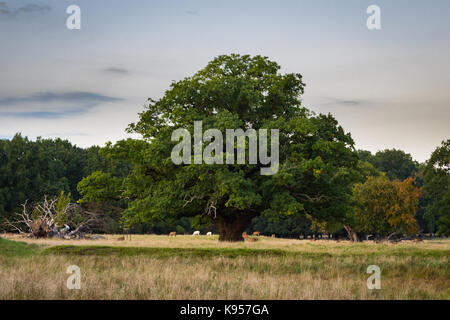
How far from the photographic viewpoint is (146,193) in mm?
36969

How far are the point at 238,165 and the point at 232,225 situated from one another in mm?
6879

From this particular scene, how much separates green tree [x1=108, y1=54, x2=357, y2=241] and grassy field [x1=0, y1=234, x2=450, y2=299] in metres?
7.87

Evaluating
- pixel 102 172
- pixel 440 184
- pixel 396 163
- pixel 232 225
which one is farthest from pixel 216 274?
pixel 396 163

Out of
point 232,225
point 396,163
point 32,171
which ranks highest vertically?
point 396,163

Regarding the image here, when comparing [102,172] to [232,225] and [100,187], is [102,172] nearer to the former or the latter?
[100,187]

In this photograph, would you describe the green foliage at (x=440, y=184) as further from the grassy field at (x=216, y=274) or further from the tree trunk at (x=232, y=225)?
the grassy field at (x=216, y=274)

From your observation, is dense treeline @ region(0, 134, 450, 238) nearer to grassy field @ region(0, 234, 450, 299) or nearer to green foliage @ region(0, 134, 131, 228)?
green foliage @ region(0, 134, 131, 228)

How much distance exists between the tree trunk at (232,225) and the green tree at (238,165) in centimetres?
7

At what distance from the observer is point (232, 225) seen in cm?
3894

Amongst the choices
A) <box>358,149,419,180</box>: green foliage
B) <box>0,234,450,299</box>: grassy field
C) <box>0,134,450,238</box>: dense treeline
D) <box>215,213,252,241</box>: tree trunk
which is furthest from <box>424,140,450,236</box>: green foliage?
<box>358,149,419,180</box>: green foliage

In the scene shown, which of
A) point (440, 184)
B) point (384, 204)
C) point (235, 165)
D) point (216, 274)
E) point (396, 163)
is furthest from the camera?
point (396, 163)

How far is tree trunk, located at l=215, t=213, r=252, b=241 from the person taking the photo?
38709 mm

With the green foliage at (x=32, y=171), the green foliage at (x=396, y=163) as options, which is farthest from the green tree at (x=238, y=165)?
the green foliage at (x=396, y=163)

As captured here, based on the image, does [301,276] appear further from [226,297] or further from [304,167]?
[304,167]
